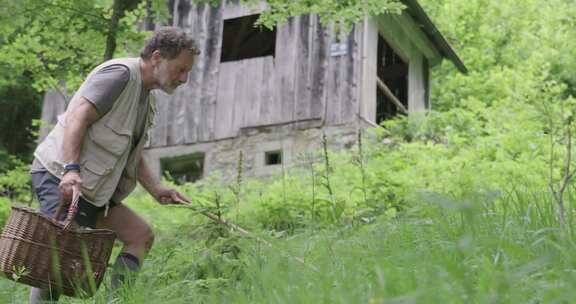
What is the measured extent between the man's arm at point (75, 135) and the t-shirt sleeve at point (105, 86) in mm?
36

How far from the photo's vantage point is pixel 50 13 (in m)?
7.54

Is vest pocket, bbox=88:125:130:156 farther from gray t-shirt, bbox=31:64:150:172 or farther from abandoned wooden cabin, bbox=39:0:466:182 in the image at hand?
abandoned wooden cabin, bbox=39:0:466:182

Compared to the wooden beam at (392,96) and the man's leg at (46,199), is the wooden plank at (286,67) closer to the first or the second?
the wooden beam at (392,96)

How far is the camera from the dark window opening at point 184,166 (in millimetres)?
13177

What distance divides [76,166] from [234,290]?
105 centimetres

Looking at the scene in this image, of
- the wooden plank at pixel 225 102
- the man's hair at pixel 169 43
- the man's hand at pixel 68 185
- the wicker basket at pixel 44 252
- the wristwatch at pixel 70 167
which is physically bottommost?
the wicker basket at pixel 44 252

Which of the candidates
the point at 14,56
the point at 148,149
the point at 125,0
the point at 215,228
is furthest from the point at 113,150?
the point at 148,149

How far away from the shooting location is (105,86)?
12.7ft

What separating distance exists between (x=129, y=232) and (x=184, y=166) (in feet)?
31.5

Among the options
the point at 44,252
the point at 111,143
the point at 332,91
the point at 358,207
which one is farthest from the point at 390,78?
the point at 44,252

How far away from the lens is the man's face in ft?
13.3

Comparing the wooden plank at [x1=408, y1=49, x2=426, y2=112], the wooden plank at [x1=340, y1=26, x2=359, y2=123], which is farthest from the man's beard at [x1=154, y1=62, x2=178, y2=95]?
the wooden plank at [x1=408, y1=49, x2=426, y2=112]

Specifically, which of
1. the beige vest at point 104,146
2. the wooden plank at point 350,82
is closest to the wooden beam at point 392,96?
the wooden plank at point 350,82

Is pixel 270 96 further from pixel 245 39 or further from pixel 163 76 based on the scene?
pixel 163 76
